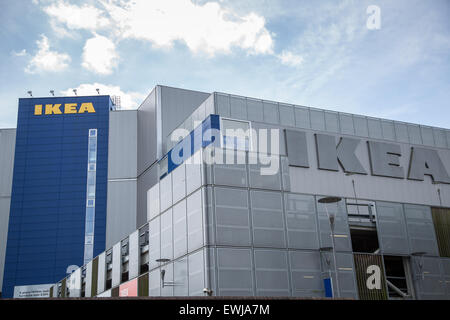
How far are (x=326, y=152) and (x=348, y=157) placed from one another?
1.98 meters

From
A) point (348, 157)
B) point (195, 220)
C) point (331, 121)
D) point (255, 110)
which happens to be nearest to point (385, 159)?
point (348, 157)

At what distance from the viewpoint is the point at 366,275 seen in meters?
33.4

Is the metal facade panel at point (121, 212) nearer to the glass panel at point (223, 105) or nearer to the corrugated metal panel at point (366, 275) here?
the glass panel at point (223, 105)

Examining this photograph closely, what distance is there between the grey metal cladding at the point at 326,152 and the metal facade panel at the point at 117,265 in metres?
20.7

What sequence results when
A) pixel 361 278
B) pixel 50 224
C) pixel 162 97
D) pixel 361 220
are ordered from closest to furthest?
pixel 361 278 → pixel 361 220 → pixel 162 97 → pixel 50 224

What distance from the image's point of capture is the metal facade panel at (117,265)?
44.7 m

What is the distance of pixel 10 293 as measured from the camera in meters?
83.1

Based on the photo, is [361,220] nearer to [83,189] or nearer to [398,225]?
[398,225]

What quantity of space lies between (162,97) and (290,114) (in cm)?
3416

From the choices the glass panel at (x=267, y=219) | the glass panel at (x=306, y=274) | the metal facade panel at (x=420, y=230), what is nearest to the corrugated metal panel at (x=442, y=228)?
the metal facade panel at (x=420, y=230)

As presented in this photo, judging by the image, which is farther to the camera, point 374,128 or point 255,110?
point 374,128

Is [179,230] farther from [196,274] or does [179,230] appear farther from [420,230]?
[420,230]

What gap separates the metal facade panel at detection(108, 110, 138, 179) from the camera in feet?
270
